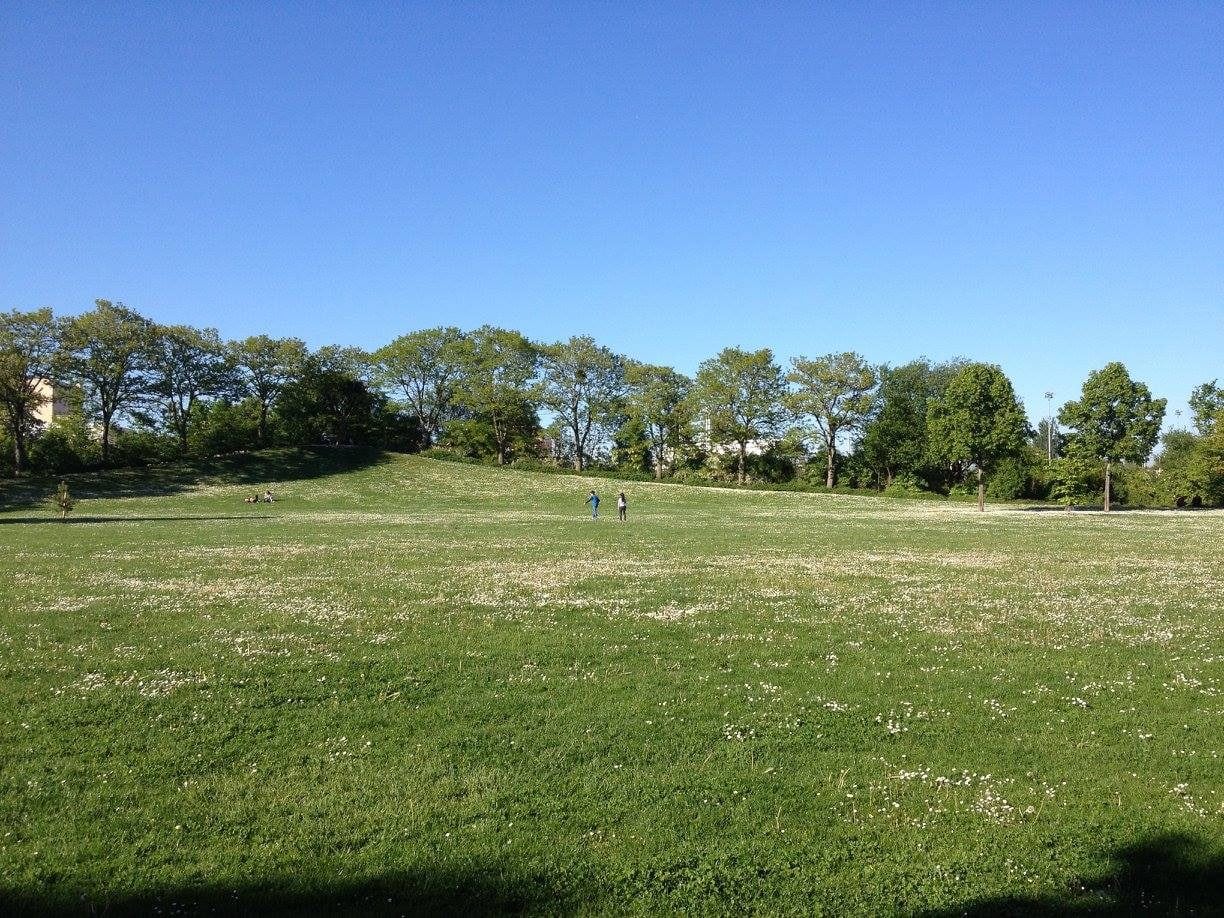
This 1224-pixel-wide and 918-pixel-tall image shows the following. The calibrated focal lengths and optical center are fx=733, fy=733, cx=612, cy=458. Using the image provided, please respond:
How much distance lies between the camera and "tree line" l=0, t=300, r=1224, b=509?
76.3 metres

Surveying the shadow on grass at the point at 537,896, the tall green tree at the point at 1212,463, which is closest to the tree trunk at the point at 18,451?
the shadow on grass at the point at 537,896

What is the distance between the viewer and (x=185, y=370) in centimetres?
9888

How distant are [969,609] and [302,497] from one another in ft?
253

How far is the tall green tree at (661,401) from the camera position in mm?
114750

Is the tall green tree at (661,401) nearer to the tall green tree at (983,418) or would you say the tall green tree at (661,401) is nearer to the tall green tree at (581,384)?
the tall green tree at (581,384)

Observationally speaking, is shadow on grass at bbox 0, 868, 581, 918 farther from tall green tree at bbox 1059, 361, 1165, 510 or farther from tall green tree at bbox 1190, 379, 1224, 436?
tall green tree at bbox 1190, 379, 1224, 436

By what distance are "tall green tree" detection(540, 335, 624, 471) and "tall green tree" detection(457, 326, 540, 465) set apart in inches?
99.0

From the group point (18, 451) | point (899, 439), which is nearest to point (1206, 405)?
point (899, 439)

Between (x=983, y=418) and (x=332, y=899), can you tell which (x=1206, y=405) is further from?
(x=332, y=899)

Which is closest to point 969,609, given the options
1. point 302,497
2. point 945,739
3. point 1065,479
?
point 945,739

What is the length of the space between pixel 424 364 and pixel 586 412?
29.8m

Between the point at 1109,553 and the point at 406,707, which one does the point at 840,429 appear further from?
the point at 406,707

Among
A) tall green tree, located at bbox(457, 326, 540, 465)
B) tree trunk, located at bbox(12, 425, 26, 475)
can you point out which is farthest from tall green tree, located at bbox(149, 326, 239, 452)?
tall green tree, located at bbox(457, 326, 540, 465)

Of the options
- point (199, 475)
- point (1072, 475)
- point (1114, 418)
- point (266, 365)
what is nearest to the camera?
point (1114, 418)
